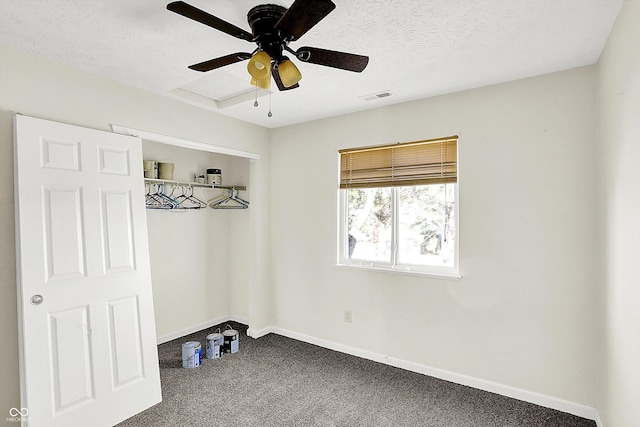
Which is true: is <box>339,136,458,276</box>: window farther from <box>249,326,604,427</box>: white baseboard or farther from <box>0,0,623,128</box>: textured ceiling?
<box>249,326,604,427</box>: white baseboard

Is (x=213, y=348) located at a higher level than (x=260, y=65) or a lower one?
lower

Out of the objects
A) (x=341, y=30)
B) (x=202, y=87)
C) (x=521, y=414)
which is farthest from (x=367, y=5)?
(x=521, y=414)

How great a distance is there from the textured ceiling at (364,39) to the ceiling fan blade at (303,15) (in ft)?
1.01

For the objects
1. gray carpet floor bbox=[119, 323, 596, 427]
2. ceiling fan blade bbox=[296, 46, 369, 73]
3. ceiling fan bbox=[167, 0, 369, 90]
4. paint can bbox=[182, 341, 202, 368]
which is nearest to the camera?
ceiling fan bbox=[167, 0, 369, 90]

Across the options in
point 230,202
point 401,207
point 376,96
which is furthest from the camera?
point 230,202

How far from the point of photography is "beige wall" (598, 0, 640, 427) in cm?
155

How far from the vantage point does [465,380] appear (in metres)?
2.88

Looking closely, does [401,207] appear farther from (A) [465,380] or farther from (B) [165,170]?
(B) [165,170]

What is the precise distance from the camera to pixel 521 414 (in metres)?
2.46

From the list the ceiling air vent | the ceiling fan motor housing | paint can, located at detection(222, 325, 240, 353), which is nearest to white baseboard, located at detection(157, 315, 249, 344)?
paint can, located at detection(222, 325, 240, 353)

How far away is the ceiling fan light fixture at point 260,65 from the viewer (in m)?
1.54

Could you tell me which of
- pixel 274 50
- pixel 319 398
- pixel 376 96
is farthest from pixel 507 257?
pixel 274 50

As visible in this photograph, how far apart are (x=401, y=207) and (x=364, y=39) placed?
1689 millimetres

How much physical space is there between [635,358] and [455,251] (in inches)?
58.6
